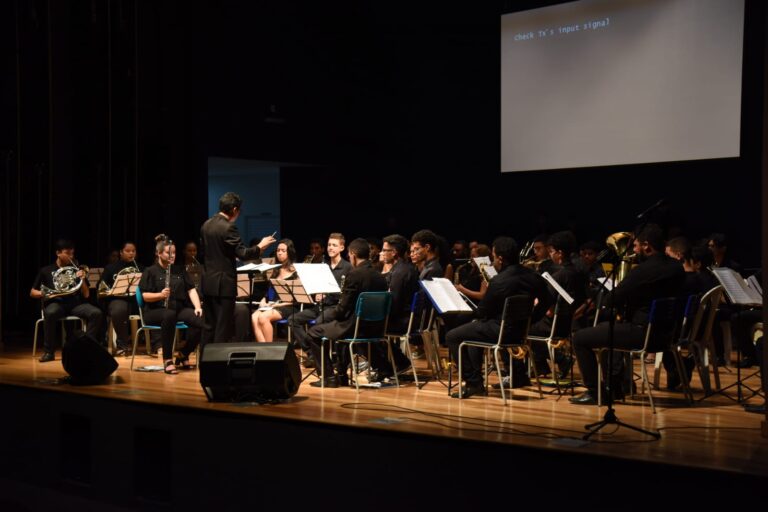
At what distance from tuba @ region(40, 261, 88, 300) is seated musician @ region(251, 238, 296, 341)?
6.43 ft

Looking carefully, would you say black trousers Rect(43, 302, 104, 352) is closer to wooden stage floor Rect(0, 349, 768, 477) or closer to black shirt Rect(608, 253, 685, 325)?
wooden stage floor Rect(0, 349, 768, 477)

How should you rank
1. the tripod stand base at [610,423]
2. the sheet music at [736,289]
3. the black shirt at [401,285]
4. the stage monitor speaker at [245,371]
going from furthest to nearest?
1. the black shirt at [401,285]
2. the sheet music at [736,289]
3. the stage monitor speaker at [245,371]
4. the tripod stand base at [610,423]

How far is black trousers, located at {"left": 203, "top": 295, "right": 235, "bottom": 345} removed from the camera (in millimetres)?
7176

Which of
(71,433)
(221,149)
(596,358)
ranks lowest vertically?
(71,433)

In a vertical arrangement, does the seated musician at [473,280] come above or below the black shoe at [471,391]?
above

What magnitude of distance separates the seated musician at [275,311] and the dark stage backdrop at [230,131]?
3422mm

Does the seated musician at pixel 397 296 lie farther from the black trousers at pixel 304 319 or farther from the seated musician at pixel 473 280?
the seated musician at pixel 473 280

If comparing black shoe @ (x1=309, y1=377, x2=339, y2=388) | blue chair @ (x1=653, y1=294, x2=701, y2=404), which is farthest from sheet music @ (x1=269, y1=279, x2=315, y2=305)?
blue chair @ (x1=653, y1=294, x2=701, y2=404)

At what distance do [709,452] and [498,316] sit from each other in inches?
87.2

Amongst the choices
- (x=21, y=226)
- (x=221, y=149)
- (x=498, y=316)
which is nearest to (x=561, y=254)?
(x=498, y=316)

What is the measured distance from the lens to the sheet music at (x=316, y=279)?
699cm

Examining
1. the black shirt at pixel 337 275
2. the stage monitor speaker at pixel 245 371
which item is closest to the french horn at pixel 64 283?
the black shirt at pixel 337 275

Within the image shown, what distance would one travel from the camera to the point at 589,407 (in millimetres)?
6141

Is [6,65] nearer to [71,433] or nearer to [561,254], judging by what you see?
[71,433]
